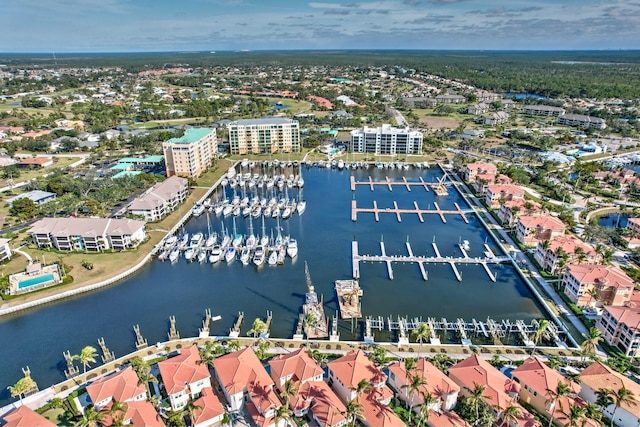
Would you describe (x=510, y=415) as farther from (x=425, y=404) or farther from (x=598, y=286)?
(x=598, y=286)

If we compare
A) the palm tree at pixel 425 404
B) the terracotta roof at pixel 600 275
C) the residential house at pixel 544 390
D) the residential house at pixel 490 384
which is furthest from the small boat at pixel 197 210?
the terracotta roof at pixel 600 275

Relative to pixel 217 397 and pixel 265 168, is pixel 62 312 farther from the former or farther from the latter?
pixel 265 168

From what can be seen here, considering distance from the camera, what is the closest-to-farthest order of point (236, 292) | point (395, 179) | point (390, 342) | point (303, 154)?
point (390, 342)
point (236, 292)
point (395, 179)
point (303, 154)

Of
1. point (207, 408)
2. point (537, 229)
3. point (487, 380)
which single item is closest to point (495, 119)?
point (537, 229)

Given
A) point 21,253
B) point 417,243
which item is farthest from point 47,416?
A: point 417,243

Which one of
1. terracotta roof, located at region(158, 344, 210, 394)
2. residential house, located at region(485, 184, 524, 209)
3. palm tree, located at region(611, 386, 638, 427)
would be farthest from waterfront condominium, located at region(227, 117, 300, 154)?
palm tree, located at region(611, 386, 638, 427)

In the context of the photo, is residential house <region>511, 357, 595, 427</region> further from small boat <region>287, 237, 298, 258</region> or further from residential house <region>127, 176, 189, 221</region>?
residential house <region>127, 176, 189, 221</region>

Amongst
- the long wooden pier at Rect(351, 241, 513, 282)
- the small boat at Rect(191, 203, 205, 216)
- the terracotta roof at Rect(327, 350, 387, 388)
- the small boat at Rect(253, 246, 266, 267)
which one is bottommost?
the long wooden pier at Rect(351, 241, 513, 282)
